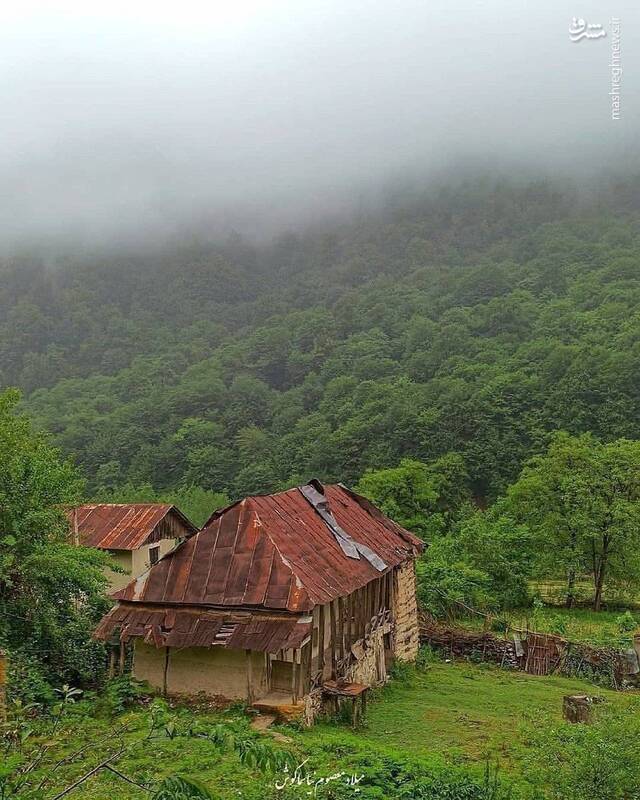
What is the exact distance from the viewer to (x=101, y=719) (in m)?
13.1

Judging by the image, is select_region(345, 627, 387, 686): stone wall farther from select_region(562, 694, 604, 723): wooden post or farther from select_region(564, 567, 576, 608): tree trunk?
select_region(564, 567, 576, 608): tree trunk

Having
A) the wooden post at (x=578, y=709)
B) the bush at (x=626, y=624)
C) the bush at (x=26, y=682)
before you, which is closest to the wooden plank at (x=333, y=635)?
the wooden post at (x=578, y=709)

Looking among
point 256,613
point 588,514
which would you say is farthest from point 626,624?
point 256,613

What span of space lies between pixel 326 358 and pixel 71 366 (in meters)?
43.8

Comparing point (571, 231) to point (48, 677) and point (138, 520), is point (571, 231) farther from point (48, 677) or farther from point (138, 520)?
point (48, 677)

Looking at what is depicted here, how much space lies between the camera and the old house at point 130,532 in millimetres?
27500

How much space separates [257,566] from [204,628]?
4.99 ft

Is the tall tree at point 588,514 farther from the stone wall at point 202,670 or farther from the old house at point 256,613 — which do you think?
the stone wall at point 202,670

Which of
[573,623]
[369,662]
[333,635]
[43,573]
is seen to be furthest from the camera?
[573,623]

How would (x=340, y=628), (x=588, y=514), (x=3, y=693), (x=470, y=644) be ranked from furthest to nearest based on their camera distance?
(x=588, y=514) → (x=470, y=644) → (x=340, y=628) → (x=3, y=693)

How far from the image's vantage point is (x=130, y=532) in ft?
92.8

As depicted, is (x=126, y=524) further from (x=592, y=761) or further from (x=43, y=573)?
(x=592, y=761)

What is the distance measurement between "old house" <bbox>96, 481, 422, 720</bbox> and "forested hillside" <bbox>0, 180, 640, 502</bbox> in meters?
36.6

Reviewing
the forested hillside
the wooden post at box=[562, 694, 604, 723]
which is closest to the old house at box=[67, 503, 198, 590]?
the wooden post at box=[562, 694, 604, 723]
